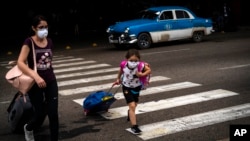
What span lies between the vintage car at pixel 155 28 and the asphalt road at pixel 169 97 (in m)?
1.91

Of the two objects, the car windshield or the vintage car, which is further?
the car windshield

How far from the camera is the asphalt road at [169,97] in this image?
581 cm

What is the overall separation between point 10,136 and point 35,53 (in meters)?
1.79

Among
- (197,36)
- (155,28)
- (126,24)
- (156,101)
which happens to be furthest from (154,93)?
(197,36)

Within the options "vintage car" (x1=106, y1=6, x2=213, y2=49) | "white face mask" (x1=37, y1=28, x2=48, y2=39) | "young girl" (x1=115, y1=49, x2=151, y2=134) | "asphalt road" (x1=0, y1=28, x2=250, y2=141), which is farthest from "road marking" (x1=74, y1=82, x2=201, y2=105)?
"vintage car" (x1=106, y1=6, x2=213, y2=49)

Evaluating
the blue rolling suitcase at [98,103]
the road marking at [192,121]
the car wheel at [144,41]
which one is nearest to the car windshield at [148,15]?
the car wheel at [144,41]

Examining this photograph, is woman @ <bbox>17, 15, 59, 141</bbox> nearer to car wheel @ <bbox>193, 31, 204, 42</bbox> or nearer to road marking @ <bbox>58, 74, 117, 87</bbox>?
road marking @ <bbox>58, 74, 117, 87</bbox>

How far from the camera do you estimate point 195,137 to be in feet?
18.1

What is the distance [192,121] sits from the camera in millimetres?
6234

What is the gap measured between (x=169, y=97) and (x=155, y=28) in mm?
8743

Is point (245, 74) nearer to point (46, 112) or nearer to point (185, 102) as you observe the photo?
point (185, 102)

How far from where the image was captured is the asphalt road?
5.81 meters

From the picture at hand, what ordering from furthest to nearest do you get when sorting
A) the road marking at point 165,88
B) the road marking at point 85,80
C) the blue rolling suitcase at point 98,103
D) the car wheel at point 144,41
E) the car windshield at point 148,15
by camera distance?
the car windshield at point 148,15 → the car wheel at point 144,41 → the road marking at point 85,80 → the road marking at point 165,88 → the blue rolling suitcase at point 98,103

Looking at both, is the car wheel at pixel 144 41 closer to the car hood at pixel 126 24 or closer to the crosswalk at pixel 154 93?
the car hood at pixel 126 24
